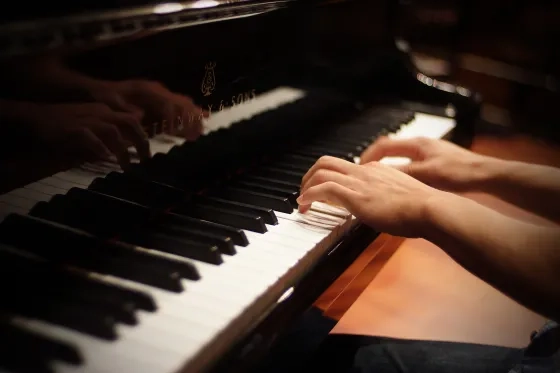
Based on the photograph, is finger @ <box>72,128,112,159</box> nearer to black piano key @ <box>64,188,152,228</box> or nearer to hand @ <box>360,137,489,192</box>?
black piano key @ <box>64,188,152,228</box>

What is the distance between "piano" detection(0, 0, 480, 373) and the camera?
70cm

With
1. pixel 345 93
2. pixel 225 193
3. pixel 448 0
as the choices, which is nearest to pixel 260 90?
pixel 225 193

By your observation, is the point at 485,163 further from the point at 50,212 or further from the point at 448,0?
A: the point at 448,0

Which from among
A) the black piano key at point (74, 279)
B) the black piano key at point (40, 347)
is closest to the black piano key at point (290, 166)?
the black piano key at point (74, 279)

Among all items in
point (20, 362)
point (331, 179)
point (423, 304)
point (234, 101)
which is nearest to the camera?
point (20, 362)

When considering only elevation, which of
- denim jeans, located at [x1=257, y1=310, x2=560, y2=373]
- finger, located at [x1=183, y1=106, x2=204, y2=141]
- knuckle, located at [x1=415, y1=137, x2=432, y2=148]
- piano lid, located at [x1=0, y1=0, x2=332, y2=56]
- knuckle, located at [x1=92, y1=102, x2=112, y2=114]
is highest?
piano lid, located at [x1=0, y1=0, x2=332, y2=56]

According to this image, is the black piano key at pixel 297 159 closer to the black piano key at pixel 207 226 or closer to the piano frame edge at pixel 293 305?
the piano frame edge at pixel 293 305

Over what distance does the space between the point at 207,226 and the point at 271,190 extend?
0.22m

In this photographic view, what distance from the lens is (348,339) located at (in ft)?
4.36

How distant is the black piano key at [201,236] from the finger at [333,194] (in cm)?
21

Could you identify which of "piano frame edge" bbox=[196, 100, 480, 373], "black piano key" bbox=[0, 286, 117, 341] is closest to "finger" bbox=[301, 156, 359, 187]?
"piano frame edge" bbox=[196, 100, 480, 373]

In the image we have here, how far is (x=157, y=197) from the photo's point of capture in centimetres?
102

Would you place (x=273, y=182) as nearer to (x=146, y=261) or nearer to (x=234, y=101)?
(x=234, y=101)

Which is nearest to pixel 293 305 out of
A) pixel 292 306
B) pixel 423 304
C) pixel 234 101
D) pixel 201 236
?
pixel 292 306
